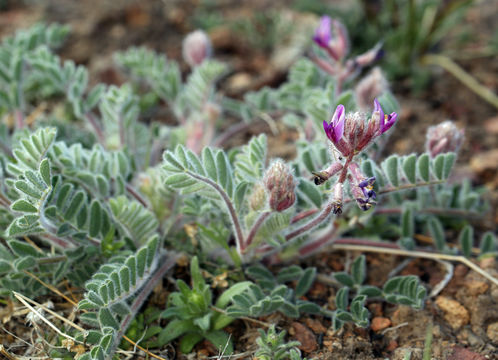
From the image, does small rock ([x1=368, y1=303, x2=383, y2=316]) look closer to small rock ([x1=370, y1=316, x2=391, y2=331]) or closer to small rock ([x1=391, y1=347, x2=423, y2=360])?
small rock ([x1=370, y1=316, x2=391, y2=331])

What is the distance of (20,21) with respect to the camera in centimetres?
491

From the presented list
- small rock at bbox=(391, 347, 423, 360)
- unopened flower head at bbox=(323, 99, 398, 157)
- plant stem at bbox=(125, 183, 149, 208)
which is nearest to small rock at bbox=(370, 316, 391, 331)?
small rock at bbox=(391, 347, 423, 360)

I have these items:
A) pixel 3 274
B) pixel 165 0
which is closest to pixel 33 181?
pixel 3 274

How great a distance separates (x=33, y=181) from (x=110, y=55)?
8.81 ft

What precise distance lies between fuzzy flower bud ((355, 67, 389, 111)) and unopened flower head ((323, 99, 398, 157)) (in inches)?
39.9

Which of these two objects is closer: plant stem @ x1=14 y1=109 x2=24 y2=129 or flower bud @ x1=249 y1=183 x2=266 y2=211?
flower bud @ x1=249 y1=183 x2=266 y2=211

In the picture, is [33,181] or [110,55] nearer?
[33,181]

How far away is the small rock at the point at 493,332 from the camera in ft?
8.22

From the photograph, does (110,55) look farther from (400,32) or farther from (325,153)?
(325,153)

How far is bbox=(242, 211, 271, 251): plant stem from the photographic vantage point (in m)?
2.46

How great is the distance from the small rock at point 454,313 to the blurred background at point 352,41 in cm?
121

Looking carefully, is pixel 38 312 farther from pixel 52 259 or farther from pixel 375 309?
pixel 375 309

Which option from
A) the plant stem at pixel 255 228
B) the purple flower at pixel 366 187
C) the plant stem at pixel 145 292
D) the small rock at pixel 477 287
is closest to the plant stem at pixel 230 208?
the plant stem at pixel 255 228

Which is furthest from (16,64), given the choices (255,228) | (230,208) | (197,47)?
(255,228)
